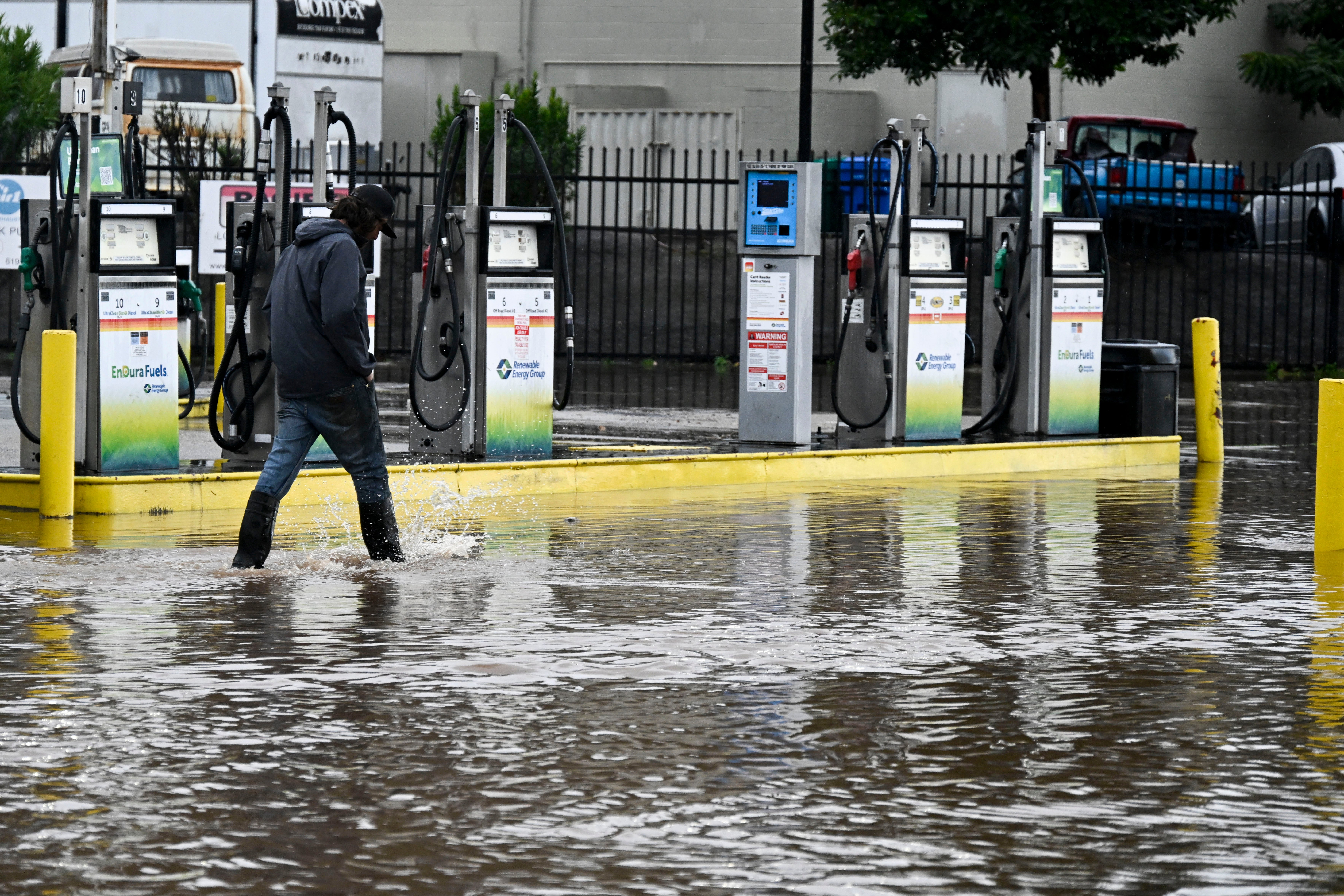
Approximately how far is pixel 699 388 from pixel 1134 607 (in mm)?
14018

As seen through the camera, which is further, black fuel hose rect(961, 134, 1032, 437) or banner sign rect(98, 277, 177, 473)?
black fuel hose rect(961, 134, 1032, 437)

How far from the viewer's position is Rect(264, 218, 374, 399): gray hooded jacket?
10273mm

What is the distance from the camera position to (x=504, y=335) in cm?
1426

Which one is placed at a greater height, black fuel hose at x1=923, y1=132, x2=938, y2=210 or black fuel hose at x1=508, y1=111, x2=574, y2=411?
black fuel hose at x1=923, y1=132, x2=938, y2=210

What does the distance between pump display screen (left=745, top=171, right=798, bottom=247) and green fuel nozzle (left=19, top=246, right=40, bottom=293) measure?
5.18 metres

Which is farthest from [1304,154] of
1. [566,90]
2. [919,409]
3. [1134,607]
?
[1134,607]

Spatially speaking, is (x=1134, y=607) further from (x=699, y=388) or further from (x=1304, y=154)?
(x=1304, y=154)

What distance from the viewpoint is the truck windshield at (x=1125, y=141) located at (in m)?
31.6

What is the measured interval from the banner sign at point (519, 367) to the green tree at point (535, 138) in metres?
14.1

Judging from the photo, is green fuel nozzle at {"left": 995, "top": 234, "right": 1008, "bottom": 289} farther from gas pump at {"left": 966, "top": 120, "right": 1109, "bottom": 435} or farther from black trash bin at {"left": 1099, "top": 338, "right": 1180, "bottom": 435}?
black trash bin at {"left": 1099, "top": 338, "right": 1180, "bottom": 435}

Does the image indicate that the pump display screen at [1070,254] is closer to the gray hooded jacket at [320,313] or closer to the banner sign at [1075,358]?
the banner sign at [1075,358]

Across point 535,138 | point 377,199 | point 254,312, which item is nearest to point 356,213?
point 377,199

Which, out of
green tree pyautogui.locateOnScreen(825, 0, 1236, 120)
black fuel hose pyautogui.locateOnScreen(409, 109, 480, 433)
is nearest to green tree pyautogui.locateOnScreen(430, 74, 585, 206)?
green tree pyautogui.locateOnScreen(825, 0, 1236, 120)

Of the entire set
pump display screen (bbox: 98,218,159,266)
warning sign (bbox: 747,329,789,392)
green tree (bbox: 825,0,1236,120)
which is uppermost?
green tree (bbox: 825,0,1236,120)
